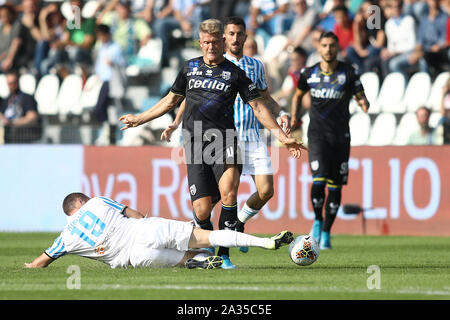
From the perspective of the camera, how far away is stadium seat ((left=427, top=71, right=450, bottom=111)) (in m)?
18.1

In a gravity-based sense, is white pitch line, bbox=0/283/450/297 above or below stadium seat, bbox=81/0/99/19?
below

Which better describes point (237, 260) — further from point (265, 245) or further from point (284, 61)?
point (284, 61)

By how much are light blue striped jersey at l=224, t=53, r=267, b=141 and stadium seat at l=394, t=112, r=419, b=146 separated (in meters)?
6.51

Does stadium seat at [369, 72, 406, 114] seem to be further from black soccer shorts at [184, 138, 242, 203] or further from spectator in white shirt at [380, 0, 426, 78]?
black soccer shorts at [184, 138, 242, 203]

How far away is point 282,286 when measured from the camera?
849cm

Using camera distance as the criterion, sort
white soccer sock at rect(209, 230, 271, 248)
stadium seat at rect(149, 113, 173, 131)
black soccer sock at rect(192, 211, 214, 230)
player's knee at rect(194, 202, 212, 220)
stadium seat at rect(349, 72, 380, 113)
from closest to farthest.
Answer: white soccer sock at rect(209, 230, 271, 248) < player's knee at rect(194, 202, 212, 220) < black soccer sock at rect(192, 211, 214, 230) < stadium seat at rect(349, 72, 380, 113) < stadium seat at rect(149, 113, 173, 131)

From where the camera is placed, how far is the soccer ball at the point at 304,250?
992 centimetres

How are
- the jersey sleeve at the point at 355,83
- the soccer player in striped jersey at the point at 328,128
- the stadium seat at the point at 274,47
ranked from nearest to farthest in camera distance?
the jersey sleeve at the point at 355,83 < the soccer player in striped jersey at the point at 328,128 < the stadium seat at the point at 274,47

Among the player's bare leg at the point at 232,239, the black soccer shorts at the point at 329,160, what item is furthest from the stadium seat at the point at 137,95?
the player's bare leg at the point at 232,239

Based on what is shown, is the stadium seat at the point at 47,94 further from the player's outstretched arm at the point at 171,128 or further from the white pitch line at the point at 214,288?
the white pitch line at the point at 214,288

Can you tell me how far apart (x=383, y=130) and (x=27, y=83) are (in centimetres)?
814

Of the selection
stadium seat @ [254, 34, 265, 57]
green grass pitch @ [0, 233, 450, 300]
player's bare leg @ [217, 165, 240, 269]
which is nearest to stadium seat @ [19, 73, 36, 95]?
stadium seat @ [254, 34, 265, 57]

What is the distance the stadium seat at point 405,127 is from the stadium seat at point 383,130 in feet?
0.40

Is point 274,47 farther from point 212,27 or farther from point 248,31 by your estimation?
point 212,27
